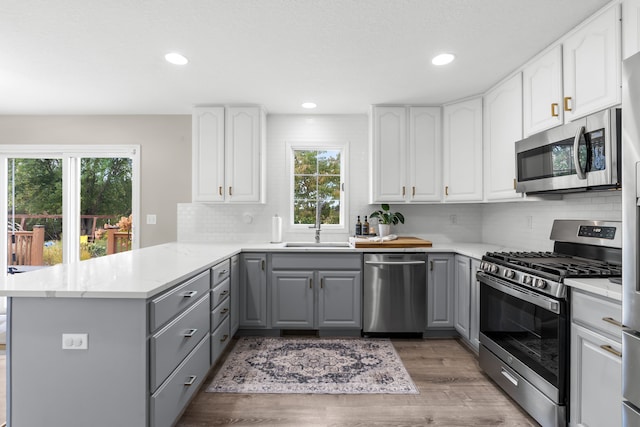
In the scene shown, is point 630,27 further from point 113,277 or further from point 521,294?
point 113,277

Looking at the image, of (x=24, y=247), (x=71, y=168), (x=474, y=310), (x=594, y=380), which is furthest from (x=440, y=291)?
(x=24, y=247)

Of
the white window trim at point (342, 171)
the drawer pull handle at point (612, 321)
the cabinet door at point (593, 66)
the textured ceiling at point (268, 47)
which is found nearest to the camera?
the drawer pull handle at point (612, 321)

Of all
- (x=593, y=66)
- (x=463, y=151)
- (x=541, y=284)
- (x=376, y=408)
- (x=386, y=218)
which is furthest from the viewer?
(x=386, y=218)

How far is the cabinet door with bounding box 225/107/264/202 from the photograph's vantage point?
3594 mm

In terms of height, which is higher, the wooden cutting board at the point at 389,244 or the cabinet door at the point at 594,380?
the wooden cutting board at the point at 389,244

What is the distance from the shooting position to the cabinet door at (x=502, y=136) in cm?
278

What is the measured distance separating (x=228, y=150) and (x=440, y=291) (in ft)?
8.42

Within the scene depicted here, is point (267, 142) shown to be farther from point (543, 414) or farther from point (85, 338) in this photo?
point (543, 414)

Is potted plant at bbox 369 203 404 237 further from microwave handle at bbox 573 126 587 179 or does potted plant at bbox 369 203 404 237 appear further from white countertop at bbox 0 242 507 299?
microwave handle at bbox 573 126 587 179

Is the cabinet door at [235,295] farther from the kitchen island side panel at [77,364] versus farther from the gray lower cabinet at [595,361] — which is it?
Answer: the gray lower cabinet at [595,361]

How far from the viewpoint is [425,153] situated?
3582mm

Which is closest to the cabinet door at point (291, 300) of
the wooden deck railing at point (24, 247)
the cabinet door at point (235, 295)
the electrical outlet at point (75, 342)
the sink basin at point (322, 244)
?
the cabinet door at point (235, 295)

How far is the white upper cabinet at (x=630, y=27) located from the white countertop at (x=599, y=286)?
3.82ft

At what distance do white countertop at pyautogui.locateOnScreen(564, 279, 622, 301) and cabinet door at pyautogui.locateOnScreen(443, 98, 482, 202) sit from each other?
1.66 m
